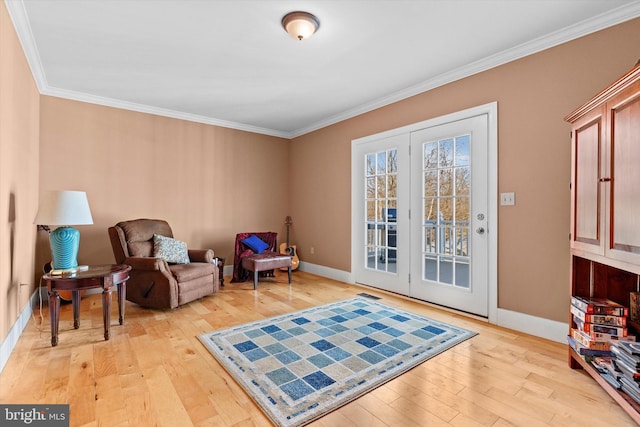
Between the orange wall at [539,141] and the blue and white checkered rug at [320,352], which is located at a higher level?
the orange wall at [539,141]

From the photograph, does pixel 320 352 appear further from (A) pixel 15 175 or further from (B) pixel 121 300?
(A) pixel 15 175

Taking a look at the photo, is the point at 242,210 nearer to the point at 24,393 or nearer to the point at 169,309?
the point at 169,309

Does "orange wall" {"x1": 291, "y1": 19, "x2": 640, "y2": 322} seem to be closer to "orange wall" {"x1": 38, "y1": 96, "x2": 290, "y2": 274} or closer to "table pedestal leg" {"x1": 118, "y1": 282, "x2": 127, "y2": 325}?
"orange wall" {"x1": 38, "y1": 96, "x2": 290, "y2": 274}

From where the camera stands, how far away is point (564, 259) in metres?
2.57

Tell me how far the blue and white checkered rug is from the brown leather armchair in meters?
0.83

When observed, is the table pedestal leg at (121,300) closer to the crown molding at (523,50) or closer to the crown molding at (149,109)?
the crown molding at (149,109)

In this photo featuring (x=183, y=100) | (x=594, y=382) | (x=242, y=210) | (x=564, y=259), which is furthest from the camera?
(x=242, y=210)

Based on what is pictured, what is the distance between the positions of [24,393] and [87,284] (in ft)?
2.73

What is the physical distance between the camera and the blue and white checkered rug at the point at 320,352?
1.82m

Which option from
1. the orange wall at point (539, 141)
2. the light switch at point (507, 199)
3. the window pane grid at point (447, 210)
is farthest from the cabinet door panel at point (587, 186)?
the window pane grid at point (447, 210)

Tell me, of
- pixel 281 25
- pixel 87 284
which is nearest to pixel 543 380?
pixel 281 25

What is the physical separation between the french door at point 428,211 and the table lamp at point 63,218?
3.22 meters

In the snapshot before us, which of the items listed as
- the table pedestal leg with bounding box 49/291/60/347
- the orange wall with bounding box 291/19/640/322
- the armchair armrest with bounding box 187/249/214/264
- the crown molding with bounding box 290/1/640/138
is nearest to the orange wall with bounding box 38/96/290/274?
the armchair armrest with bounding box 187/249/214/264

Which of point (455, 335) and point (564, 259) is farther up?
point (564, 259)
